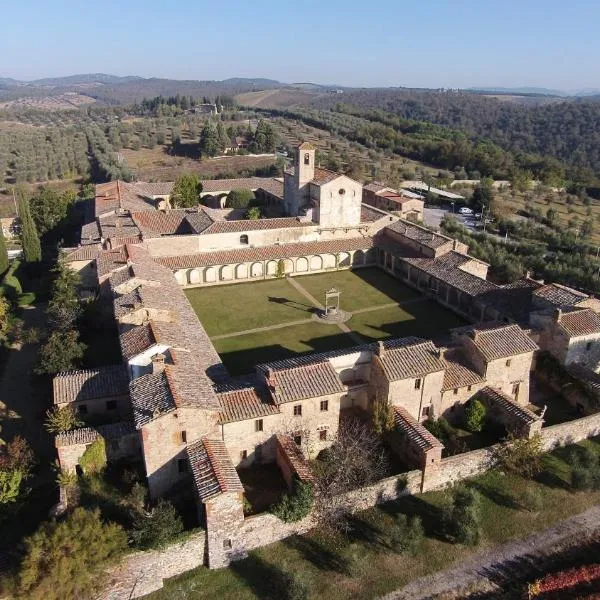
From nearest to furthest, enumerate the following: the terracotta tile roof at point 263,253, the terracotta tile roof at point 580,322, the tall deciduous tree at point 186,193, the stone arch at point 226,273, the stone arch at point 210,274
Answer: the terracotta tile roof at point 580,322 → the terracotta tile roof at point 263,253 → the stone arch at point 210,274 → the stone arch at point 226,273 → the tall deciduous tree at point 186,193

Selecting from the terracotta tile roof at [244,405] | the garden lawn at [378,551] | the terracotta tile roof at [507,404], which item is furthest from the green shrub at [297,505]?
the terracotta tile roof at [507,404]

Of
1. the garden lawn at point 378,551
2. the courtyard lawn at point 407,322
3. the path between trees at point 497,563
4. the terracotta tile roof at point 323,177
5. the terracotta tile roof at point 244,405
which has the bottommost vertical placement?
the path between trees at point 497,563

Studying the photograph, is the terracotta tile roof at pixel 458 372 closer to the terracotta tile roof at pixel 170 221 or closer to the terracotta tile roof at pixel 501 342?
the terracotta tile roof at pixel 501 342

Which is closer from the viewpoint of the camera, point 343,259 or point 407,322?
point 407,322

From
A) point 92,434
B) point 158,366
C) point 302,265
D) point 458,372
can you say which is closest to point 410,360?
point 458,372

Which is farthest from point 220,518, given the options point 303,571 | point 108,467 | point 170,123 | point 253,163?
point 170,123

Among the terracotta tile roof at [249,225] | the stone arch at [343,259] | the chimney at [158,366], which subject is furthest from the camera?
the stone arch at [343,259]

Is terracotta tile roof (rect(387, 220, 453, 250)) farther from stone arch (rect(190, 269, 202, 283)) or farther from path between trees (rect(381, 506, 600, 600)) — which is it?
path between trees (rect(381, 506, 600, 600))

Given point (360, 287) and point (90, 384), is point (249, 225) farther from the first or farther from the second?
point (90, 384)
